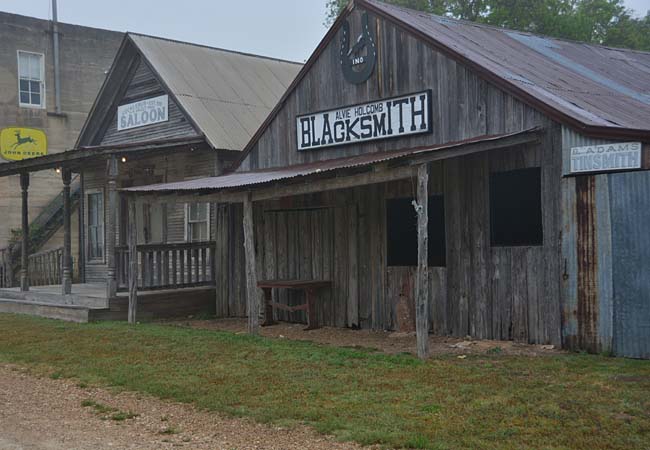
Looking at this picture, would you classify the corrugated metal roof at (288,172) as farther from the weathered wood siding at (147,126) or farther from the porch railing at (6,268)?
the porch railing at (6,268)

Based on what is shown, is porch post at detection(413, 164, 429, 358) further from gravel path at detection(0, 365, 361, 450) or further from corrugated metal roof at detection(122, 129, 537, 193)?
gravel path at detection(0, 365, 361, 450)

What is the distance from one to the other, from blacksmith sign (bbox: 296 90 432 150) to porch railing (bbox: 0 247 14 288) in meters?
10.1

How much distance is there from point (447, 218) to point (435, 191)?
0.49 m

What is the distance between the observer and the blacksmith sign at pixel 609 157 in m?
11.1

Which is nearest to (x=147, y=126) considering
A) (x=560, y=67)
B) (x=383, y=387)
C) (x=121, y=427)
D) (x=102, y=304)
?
(x=102, y=304)

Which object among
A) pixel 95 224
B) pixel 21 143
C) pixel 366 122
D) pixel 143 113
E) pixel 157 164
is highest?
pixel 21 143

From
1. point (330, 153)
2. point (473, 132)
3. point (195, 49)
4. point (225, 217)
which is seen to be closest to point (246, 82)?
point (195, 49)

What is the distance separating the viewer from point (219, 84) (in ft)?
68.8

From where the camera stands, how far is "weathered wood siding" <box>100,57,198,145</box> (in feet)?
65.1

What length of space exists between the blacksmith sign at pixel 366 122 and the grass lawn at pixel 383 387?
13.0 feet

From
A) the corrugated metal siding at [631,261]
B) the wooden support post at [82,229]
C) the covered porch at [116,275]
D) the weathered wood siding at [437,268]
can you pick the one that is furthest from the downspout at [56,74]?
the corrugated metal siding at [631,261]

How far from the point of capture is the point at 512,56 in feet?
47.9

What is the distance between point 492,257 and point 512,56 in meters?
3.70

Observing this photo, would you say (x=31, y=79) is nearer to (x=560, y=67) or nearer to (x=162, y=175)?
(x=162, y=175)
